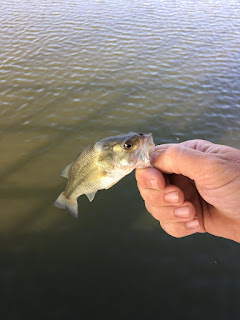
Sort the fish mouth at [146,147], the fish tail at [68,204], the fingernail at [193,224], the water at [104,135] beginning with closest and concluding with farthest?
the fish mouth at [146,147]
the fingernail at [193,224]
the fish tail at [68,204]
the water at [104,135]

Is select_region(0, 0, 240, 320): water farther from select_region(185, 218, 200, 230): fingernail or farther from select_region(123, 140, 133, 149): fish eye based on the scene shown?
select_region(123, 140, 133, 149): fish eye

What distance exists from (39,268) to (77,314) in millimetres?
1029

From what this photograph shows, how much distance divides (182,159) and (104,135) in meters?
4.70

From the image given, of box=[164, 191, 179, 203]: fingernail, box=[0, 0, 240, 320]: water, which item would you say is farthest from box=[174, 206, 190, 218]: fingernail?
box=[0, 0, 240, 320]: water

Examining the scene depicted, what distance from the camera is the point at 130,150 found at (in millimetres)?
2412

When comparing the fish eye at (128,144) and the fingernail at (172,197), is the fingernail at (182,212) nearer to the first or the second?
the fingernail at (172,197)

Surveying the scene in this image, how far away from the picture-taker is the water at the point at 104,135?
389cm

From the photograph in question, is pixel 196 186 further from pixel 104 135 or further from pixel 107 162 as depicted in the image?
pixel 104 135

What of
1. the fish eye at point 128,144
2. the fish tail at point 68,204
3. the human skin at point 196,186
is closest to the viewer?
the human skin at point 196,186

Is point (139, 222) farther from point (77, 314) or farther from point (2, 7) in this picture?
point (2, 7)

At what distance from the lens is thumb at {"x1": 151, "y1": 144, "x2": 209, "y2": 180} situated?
86.1 inches

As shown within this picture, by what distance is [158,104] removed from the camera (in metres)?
7.93

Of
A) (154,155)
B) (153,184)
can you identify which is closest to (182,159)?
(154,155)

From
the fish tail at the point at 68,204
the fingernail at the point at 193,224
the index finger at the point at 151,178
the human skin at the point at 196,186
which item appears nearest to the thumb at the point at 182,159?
the human skin at the point at 196,186
